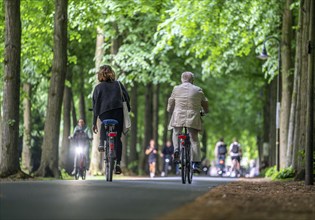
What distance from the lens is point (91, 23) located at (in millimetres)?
28016

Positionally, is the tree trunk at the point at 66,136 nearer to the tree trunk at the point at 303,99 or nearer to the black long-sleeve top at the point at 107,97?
the tree trunk at the point at 303,99

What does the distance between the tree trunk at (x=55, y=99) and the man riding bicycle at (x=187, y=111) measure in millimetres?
6347

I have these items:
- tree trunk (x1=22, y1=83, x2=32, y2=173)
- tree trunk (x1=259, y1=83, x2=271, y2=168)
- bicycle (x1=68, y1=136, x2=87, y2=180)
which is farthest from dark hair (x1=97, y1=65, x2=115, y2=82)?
tree trunk (x1=259, y1=83, x2=271, y2=168)

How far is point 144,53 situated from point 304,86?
14.6m

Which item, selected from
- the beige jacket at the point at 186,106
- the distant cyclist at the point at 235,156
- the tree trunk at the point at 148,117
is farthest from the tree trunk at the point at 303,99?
the tree trunk at the point at 148,117

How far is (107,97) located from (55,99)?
624 centimetres

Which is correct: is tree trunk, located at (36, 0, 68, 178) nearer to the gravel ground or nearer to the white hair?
the white hair

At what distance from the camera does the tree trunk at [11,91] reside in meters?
17.0

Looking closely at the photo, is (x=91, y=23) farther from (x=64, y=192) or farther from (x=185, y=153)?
(x=64, y=192)

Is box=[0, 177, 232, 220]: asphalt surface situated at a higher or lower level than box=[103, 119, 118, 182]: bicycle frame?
lower

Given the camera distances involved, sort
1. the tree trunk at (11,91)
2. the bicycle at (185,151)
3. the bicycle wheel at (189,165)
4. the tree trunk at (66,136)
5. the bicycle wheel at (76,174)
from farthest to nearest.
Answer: the tree trunk at (66,136) → the bicycle wheel at (76,174) → the tree trunk at (11,91) → the bicycle wheel at (189,165) → the bicycle at (185,151)

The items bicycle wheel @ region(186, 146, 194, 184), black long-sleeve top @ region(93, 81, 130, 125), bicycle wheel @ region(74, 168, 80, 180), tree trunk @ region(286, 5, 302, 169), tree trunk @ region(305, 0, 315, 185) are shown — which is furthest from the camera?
bicycle wheel @ region(74, 168, 80, 180)

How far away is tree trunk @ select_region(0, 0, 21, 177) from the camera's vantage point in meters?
17.0

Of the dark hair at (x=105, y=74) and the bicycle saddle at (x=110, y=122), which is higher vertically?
the dark hair at (x=105, y=74)
